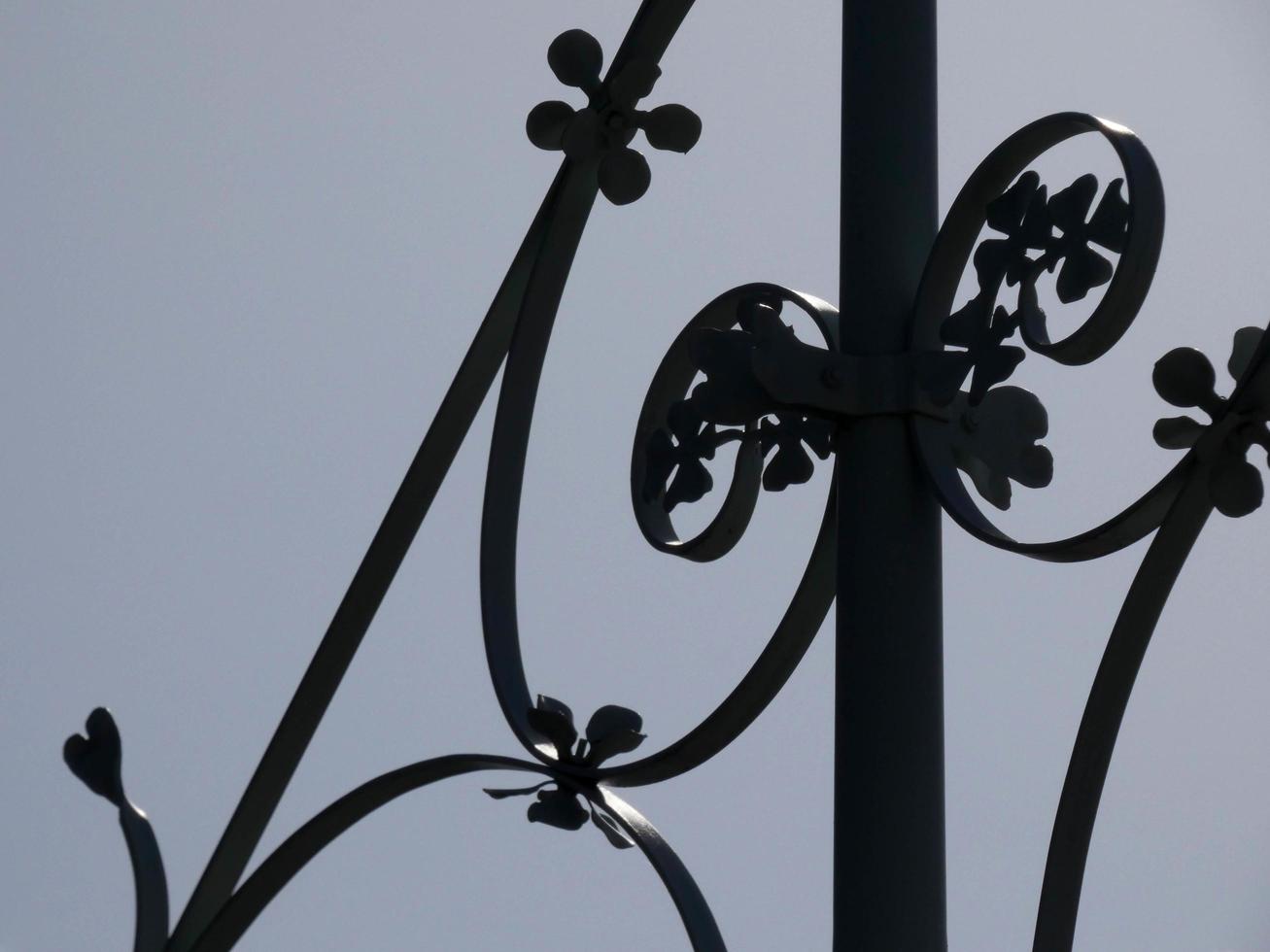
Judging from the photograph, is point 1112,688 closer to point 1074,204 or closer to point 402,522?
point 1074,204

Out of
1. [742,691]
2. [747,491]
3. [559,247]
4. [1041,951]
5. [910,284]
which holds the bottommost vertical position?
[1041,951]

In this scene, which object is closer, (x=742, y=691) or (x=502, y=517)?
(x=742, y=691)

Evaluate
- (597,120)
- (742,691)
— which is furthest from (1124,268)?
(597,120)

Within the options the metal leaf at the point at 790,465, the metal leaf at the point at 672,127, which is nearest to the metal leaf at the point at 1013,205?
the metal leaf at the point at 790,465

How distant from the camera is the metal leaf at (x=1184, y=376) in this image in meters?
0.99

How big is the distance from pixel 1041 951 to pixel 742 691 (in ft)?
0.98

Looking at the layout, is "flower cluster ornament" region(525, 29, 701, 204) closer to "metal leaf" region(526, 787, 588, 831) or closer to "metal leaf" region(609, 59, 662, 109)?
"metal leaf" region(609, 59, 662, 109)

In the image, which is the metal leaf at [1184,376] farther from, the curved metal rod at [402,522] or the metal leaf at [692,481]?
the curved metal rod at [402,522]

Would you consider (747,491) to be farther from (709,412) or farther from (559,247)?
(559,247)

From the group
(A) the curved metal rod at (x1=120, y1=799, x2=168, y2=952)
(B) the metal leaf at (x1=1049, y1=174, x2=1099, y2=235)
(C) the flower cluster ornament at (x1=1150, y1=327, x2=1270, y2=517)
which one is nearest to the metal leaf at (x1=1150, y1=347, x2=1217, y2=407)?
(C) the flower cluster ornament at (x1=1150, y1=327, x2=1270, y2=517)

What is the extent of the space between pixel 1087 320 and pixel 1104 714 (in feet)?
0.83

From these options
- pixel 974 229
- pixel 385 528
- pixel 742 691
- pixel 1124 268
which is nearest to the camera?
pixel 1124 268

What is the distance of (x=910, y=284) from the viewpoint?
4.03 feet

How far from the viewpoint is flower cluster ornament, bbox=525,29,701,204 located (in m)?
1.44
